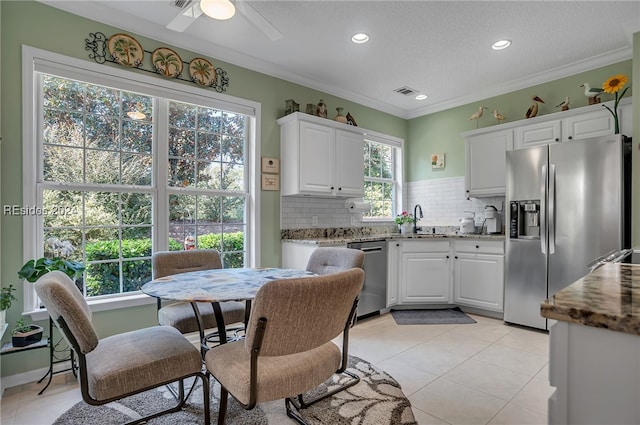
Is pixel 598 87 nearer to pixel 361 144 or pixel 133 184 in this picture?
pixel 361 144

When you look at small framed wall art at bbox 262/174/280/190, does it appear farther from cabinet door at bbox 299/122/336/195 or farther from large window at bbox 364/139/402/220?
large window at bbox 364/139/402/220

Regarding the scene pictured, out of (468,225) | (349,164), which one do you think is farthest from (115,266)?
(468,225)

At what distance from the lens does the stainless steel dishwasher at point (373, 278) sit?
3.69 meters

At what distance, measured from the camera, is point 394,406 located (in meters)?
2.02

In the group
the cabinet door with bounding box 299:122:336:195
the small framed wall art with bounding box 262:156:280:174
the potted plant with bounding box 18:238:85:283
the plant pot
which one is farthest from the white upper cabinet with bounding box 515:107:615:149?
the plant pot

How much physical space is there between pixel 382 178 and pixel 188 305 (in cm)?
339

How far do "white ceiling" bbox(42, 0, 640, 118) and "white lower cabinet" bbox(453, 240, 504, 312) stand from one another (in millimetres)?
1927

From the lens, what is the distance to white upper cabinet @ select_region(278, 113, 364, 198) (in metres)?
3.61

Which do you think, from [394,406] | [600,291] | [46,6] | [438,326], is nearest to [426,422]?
[394,406]

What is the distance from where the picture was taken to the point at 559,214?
124 inches

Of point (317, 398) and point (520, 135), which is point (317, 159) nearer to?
point (520, 135)

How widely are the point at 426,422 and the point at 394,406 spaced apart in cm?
21

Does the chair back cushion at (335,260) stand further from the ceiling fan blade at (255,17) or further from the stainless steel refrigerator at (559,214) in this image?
the stainless steel refrigerator at (559,214)

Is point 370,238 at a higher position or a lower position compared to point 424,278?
higher
